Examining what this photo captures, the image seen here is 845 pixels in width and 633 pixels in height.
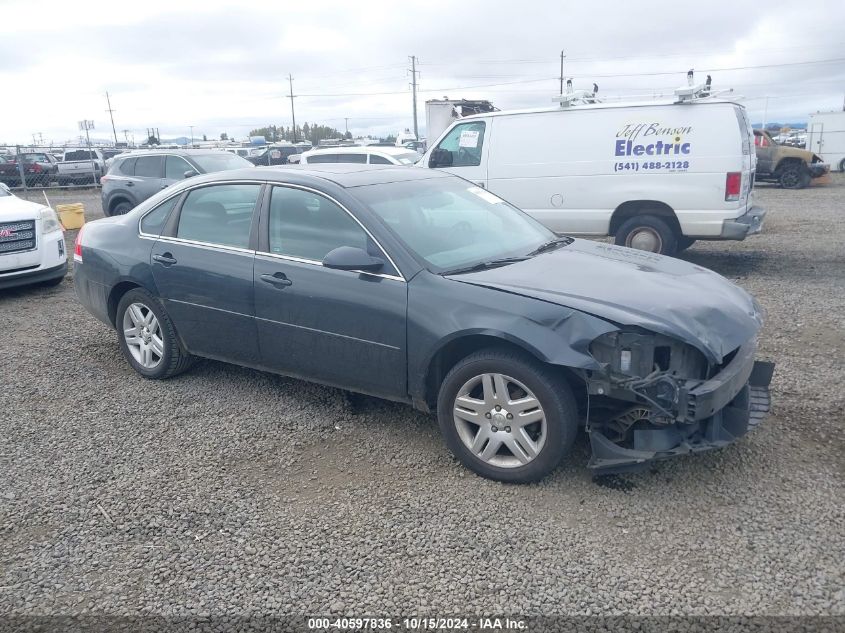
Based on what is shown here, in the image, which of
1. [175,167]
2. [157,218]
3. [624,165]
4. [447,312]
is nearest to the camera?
[447,312]

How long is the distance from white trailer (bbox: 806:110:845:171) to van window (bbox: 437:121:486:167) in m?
22.2

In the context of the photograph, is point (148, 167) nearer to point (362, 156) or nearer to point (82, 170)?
point (362, 156)

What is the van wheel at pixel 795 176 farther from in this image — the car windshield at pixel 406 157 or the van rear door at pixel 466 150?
the van rear door at pixel 466 150

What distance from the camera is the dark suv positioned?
13164 mm

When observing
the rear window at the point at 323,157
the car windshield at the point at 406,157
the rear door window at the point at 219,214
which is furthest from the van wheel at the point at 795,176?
the rear door window at the point at 219,214

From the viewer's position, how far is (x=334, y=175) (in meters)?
4.61

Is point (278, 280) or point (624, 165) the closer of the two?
point (278, 280)

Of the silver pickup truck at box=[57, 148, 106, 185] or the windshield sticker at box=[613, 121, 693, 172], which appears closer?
the windshield sticker at box=[613, 121, 693, 172]

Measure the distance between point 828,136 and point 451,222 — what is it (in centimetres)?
2763

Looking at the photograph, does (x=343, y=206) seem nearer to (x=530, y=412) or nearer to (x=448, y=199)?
(x=448, y=199)

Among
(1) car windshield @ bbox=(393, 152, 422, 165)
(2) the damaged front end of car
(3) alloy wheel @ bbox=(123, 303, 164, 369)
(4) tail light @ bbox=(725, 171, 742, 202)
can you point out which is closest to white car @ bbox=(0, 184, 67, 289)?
(3) alloy wheel @ bbox=(123, 303, 164, 369)

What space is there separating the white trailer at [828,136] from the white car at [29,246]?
26.8 meters

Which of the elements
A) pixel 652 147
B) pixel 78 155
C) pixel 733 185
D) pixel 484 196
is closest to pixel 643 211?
pixel 652 147

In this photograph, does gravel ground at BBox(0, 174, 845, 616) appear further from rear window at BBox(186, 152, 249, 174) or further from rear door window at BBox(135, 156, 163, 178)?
rear door window at BBox(135, 156, 163, 178)
